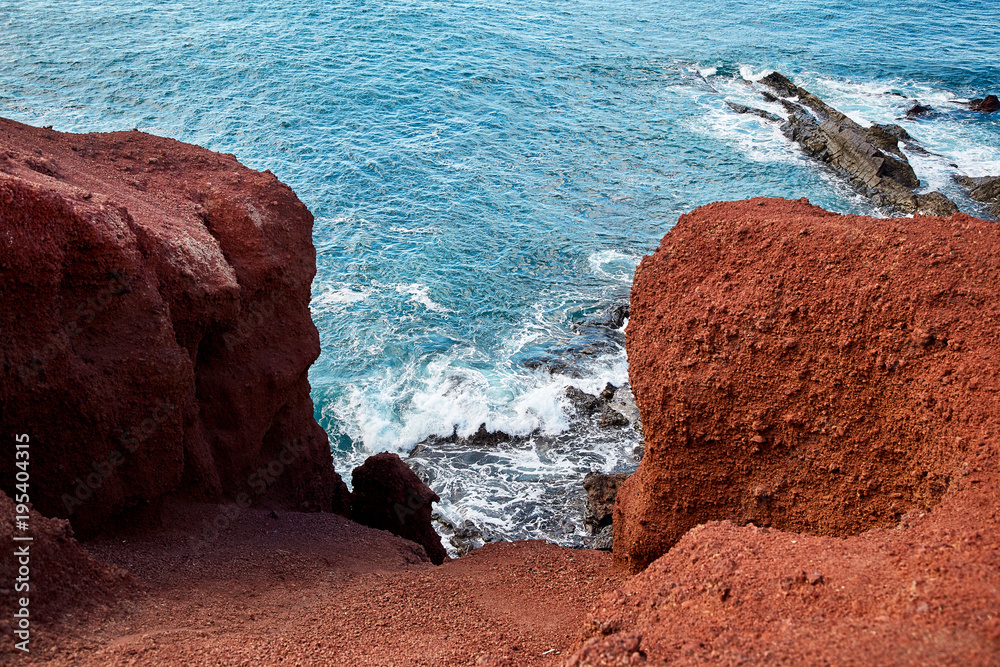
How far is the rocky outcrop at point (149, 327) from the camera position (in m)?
7.34

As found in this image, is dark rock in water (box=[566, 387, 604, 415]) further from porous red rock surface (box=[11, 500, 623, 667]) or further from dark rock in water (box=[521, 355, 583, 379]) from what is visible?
porous red rock surface (box=[11, 500, 623, 667])

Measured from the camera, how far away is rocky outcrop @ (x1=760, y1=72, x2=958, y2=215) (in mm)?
25484

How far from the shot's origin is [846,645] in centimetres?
437

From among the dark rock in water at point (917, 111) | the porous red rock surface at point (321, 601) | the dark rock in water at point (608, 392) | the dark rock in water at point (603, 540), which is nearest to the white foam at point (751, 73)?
the dark rock in water at point (917, 111)

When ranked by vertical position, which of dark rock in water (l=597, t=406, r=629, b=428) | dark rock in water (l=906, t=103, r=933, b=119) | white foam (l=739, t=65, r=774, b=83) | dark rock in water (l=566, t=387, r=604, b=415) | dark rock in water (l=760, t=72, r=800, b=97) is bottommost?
dark rock in water (l=597, t=406, r=629, b=428)

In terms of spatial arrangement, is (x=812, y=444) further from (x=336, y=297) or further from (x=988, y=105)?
(x=988, y=105)

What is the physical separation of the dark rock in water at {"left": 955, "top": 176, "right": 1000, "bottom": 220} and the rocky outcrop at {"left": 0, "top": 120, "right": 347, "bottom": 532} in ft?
79.1

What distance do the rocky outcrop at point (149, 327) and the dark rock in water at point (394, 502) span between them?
732 millimetres

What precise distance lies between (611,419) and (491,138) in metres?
15.8

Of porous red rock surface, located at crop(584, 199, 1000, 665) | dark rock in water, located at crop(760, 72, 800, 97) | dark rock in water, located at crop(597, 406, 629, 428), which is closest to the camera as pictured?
porous red rock surface, located at crop(584, 199, 1000, 665)

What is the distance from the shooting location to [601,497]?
46.4ft

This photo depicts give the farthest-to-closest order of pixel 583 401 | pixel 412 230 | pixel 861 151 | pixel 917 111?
pixel 917 111
pixel 861 151
pixel 412 230
pixel 583 401
